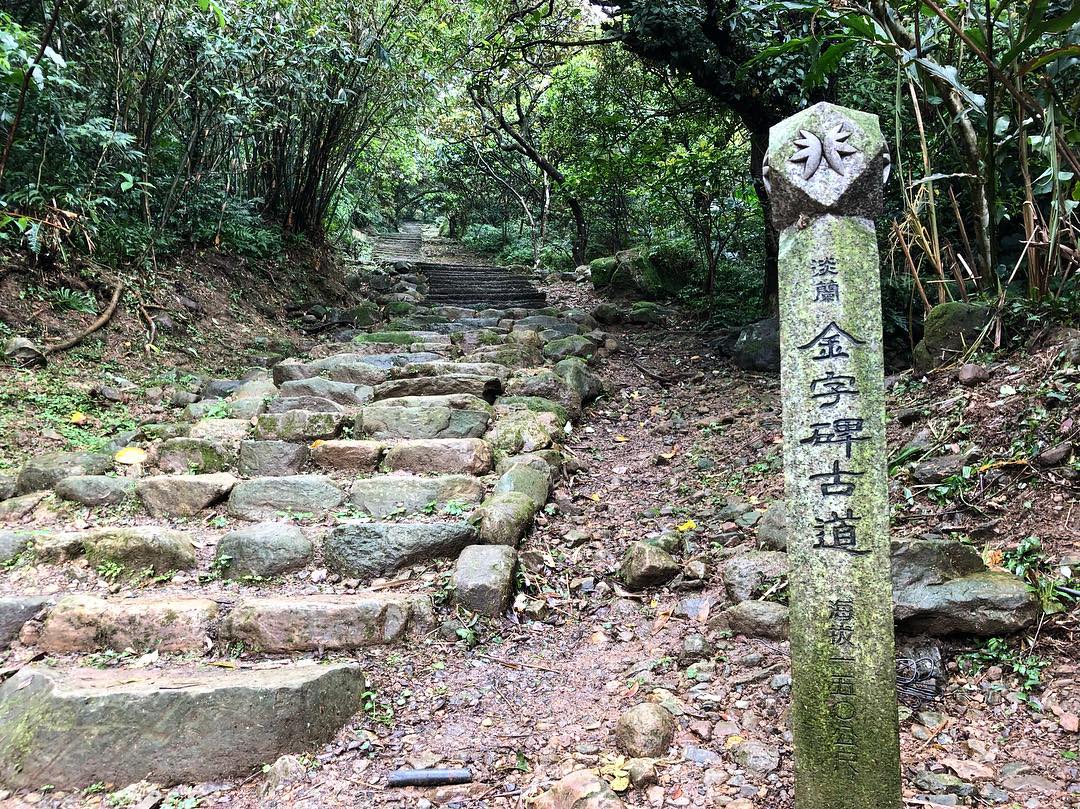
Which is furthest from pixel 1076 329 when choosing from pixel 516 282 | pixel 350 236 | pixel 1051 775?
pixel 350 236

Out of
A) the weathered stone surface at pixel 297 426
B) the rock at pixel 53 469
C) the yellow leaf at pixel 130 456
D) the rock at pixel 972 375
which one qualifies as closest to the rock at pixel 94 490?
the rock at pixel 53 469

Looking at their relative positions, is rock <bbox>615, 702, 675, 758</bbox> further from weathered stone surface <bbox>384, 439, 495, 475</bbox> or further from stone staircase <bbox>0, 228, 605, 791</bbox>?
weathered stone surface <bbox>384, 439, 495, 475</bbox>

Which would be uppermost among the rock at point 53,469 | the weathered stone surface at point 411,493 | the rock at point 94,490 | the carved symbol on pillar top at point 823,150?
the carved symbol on pillar top at point 823,150

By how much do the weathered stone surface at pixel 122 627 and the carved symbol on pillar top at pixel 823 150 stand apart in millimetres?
3148

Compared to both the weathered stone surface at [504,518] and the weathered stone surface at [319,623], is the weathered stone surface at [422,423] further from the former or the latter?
the weathered stone surface at [319,623]

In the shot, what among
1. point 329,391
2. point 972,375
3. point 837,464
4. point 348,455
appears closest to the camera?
point 837,464

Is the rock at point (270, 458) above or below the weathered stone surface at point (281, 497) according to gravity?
above

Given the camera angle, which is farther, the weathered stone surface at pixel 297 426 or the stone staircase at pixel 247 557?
the weathered stone surface at pixel 297 426

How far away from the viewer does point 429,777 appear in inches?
89.2

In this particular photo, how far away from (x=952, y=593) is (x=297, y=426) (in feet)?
13.5

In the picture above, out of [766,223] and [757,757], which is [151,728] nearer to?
[757,757]

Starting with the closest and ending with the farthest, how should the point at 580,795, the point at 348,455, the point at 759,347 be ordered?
the point at 580,795, the point at 348,455, the point at 759,347

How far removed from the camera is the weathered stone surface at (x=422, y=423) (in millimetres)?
4719

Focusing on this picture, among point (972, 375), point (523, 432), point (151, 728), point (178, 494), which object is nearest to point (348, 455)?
point (178, 494)
